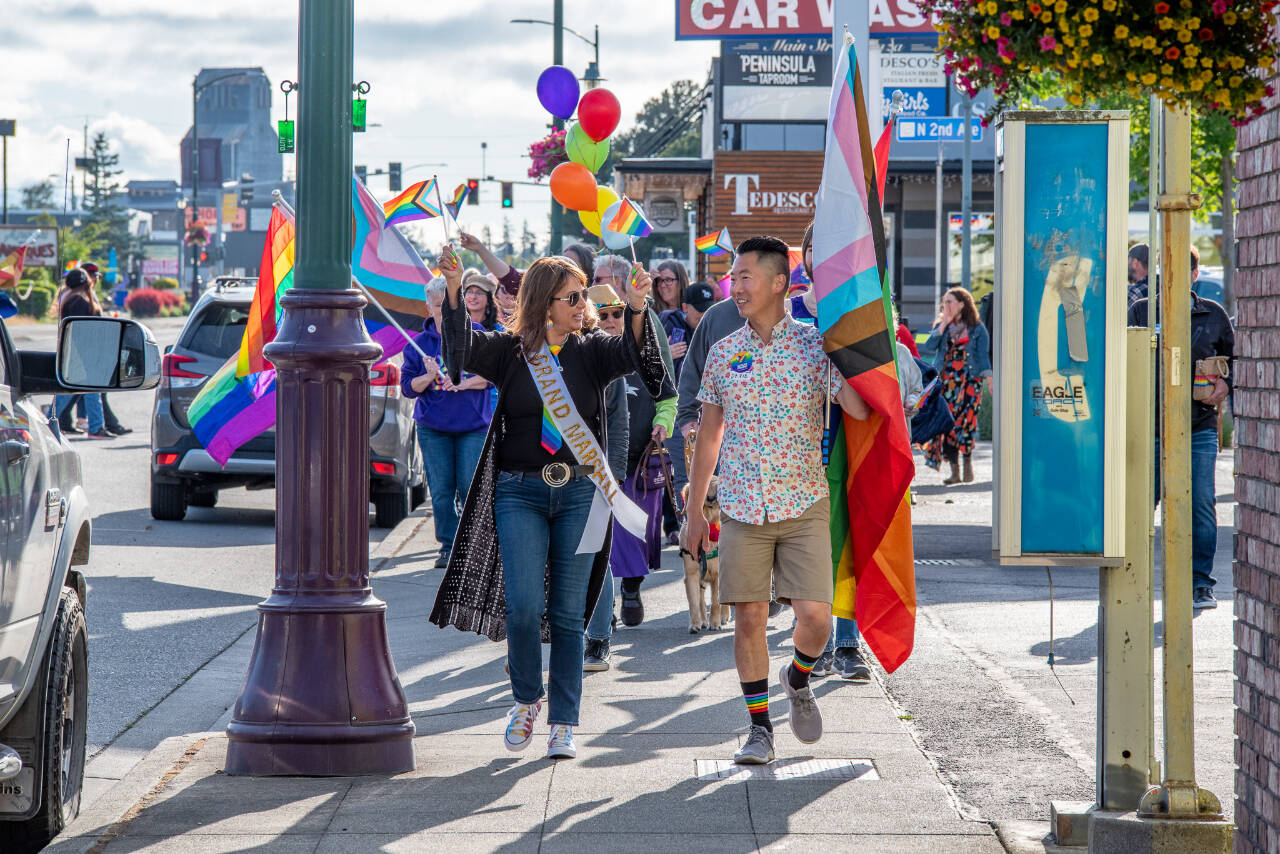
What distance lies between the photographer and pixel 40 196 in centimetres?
13388

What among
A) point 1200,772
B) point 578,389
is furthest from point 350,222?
point 1200,772

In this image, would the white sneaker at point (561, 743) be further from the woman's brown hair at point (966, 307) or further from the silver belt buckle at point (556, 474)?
the woman's brown hair at point (966, 307)

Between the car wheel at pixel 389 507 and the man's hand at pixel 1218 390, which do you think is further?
the car wheel at pixel 389 507

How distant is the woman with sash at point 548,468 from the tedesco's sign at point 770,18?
49.6ft

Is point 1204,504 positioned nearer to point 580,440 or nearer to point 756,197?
point 580,440

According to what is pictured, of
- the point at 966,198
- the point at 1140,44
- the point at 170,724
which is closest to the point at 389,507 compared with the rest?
the point at 170,724

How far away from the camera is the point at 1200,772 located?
580 cm

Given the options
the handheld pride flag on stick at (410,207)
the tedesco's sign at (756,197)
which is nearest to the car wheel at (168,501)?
the handheld pride flag on stick at (410,207)

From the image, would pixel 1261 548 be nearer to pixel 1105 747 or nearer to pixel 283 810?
pixel 1105 747

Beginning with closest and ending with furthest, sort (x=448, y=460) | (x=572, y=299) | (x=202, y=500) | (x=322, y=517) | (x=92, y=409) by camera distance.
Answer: (x=322, y=517) → (x=572, y=299) → (x=448, y=460) → (x=202, y=500) → (x=92, y=409)

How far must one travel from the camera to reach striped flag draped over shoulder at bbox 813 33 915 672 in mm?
5828

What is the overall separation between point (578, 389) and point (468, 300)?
2652 millimetres

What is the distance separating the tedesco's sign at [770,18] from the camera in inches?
852

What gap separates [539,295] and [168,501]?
8.30 m
